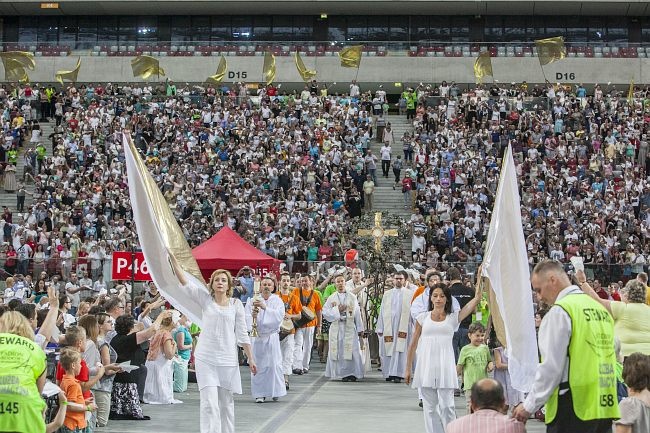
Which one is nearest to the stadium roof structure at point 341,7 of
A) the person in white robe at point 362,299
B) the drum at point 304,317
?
the person in white robe at point 362,299

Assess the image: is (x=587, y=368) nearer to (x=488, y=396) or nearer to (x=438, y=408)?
(x=488, y=396)

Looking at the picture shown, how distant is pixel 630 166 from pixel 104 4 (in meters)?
29.9

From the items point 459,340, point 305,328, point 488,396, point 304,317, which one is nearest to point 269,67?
point 305,328

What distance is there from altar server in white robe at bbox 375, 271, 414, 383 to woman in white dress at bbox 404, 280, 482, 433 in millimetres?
7694

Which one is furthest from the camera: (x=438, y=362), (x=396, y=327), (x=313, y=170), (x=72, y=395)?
(x=313, y=170)

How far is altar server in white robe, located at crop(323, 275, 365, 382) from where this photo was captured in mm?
20422

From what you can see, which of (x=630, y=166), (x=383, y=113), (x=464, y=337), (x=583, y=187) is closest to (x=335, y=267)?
(x=464, y=337)

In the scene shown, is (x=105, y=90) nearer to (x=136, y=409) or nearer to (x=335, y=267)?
(x=335, y=267)

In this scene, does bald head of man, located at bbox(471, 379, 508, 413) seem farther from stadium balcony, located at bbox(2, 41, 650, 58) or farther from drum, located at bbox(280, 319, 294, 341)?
stadium balcony, located at bbox(2, 41, 650, 58)

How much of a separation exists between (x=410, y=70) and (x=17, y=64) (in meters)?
18.4

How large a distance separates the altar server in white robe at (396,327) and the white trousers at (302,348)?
1.54 m

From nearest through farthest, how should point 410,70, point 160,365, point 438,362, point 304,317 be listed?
point 438,362, point 160,365, point 304,317, point 410,70

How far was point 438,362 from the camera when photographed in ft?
38.6

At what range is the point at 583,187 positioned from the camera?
1492 inches
